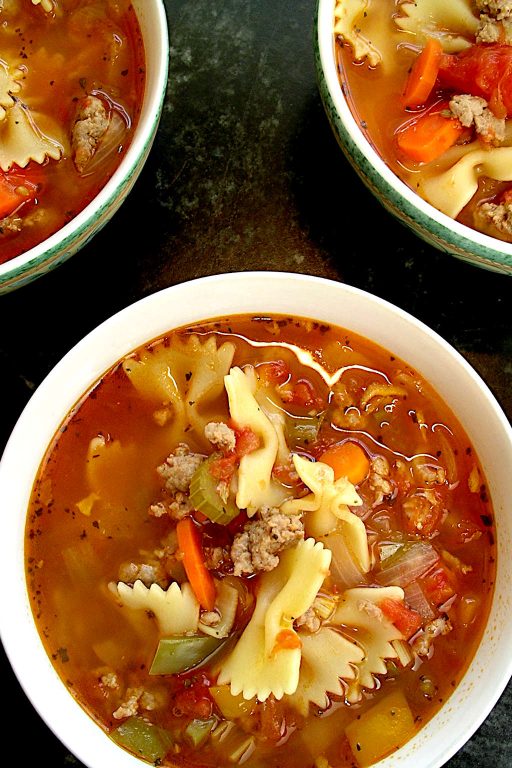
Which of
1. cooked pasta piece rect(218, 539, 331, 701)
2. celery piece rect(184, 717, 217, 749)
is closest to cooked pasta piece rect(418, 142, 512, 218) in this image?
cooked pasta piece rect(218, 539, 331, 701)

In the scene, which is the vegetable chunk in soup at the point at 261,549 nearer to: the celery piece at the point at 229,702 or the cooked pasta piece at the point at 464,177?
the celery piece at the point at 229,702

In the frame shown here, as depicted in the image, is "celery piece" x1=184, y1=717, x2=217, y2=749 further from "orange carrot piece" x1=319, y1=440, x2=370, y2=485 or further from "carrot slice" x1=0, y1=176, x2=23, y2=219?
"carrot slice" x1=0, y1=176, x2=23, y2=219

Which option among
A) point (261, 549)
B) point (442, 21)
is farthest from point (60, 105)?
point (261, 549)

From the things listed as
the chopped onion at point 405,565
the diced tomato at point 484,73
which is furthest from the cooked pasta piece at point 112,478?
the diced tomato at point 484,73

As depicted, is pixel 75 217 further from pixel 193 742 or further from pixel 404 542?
pixel 193 742

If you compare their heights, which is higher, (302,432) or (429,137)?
(429,137)

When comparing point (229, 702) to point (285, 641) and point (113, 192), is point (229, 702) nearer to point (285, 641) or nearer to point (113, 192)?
point (285, 641)
